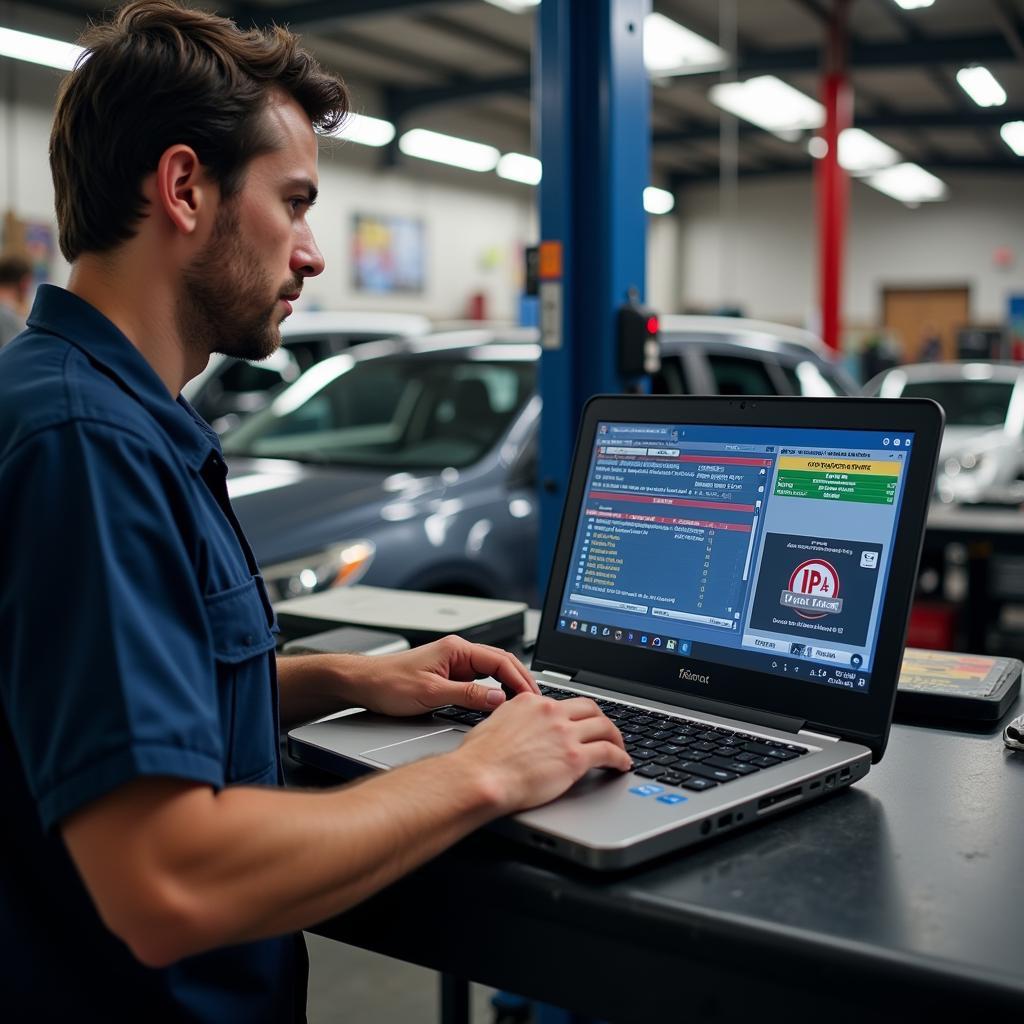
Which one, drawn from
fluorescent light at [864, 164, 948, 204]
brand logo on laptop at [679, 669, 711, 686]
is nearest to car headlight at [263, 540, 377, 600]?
brand logo on laptop at [679, 669, 711, 686]

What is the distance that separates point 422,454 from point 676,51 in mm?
6942

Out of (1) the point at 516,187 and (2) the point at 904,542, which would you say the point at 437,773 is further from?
(1) the point at 516,187

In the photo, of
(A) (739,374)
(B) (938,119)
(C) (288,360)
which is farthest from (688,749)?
(B) (938,119)

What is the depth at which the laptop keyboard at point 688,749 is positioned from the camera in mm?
1089

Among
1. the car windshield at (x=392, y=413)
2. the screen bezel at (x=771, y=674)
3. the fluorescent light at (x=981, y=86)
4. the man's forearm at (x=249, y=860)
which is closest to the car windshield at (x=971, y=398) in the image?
the fluorescent light at (x=981, y=86)

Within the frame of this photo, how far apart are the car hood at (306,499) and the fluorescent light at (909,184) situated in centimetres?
1472

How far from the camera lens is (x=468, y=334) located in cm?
458

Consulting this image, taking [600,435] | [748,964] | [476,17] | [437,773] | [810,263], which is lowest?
[748,964]

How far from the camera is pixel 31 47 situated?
9.48m

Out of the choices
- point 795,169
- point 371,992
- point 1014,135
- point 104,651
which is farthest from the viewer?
point 795,169

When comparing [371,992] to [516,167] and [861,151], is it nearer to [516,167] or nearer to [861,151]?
[516,167]

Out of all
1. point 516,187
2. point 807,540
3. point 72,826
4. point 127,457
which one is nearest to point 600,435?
point 807,540

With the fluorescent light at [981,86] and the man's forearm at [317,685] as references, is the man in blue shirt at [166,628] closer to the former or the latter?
the man's forearm at [317,685]

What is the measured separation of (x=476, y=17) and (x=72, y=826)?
10.9 m
